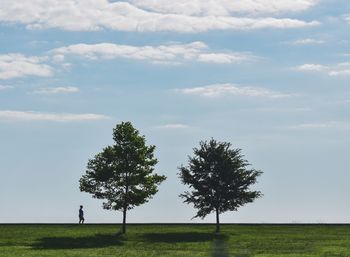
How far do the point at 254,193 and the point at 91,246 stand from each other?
2065cm

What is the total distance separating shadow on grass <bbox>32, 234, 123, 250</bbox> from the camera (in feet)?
126

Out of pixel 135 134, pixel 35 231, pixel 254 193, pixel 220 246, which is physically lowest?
pixel 220 246

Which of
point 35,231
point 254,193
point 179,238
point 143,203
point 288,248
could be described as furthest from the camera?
point 254,193

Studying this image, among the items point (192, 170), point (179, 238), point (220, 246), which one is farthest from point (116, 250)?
point (220, 246)

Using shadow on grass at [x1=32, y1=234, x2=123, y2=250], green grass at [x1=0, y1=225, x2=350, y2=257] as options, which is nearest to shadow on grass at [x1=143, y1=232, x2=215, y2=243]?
green grass at [x1=0, y1=225, x2=350, y2=257]

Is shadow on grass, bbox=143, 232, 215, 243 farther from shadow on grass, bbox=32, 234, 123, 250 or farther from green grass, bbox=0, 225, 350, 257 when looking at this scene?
shadow on grass, bbox=32, 234, 123, 250

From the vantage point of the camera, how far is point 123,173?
51.5 metres

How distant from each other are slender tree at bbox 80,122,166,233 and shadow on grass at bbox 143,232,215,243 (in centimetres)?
566

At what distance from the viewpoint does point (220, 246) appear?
4422 mm

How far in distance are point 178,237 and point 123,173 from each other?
31.1 ft

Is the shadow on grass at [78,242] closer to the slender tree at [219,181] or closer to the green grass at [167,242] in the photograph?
the green grass at [167,242]

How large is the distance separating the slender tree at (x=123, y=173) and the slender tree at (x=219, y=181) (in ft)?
18.3

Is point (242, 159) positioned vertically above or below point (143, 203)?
above

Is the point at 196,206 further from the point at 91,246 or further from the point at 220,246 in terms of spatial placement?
the point at 220,246
